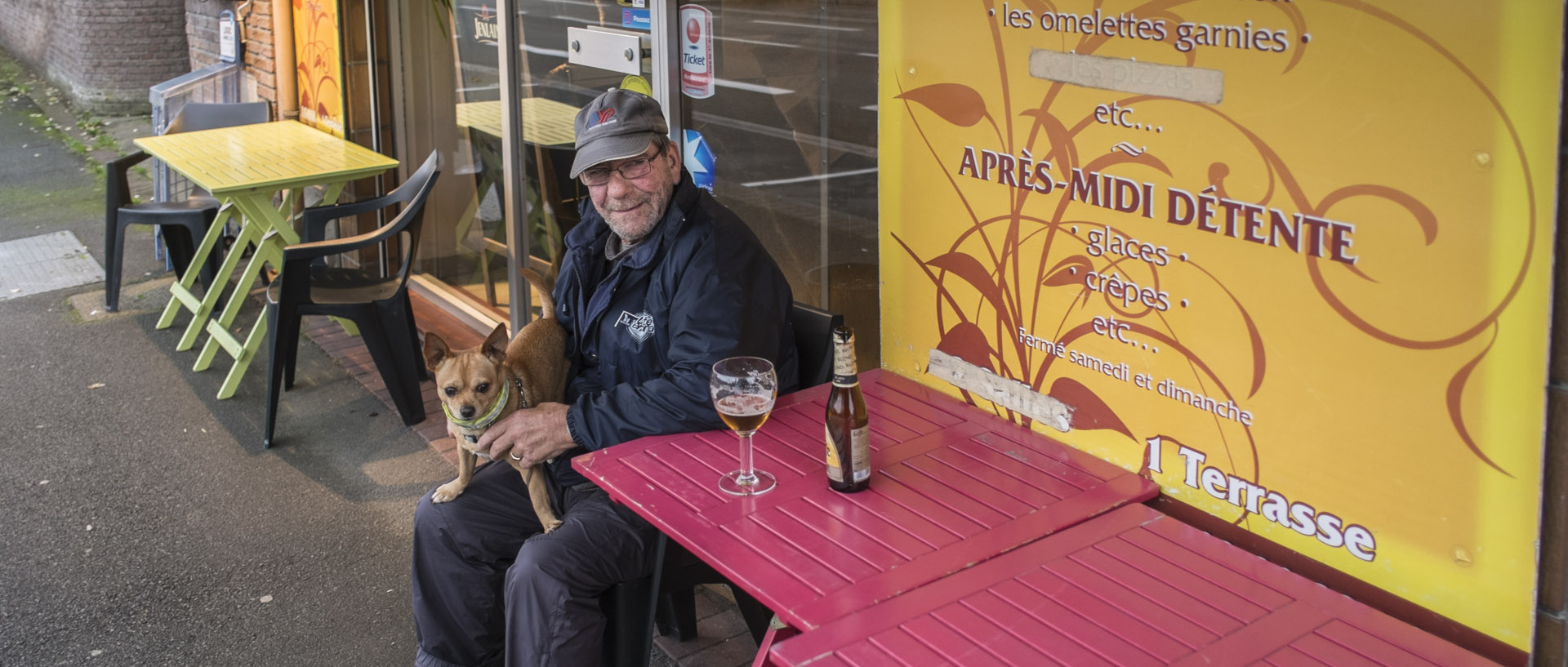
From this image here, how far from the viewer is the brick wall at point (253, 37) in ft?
25.6

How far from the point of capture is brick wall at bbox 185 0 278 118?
25.6 feet

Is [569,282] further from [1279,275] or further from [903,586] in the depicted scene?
[1279,275]

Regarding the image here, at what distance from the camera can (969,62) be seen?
9.90 feet

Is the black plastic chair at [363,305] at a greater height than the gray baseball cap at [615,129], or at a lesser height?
lesser

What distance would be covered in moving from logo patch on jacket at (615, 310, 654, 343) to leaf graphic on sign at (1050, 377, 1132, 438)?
3.42 feet

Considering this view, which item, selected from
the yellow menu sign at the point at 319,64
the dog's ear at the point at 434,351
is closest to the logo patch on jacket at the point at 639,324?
the dog's ear at the point at 434,351

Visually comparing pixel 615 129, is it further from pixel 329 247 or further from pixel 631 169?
pixel 329 247

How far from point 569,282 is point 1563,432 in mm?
2460

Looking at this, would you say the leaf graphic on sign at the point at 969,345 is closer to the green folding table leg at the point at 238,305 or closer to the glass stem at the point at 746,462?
the glass stem at the point at 746,462

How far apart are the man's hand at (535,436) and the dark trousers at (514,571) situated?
0.14m

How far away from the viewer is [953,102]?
10.2 ft

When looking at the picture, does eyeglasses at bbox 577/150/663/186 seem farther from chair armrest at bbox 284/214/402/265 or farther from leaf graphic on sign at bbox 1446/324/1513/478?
chair armrest at bbox 284/214/402/265

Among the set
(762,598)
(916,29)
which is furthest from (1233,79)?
(762,598)

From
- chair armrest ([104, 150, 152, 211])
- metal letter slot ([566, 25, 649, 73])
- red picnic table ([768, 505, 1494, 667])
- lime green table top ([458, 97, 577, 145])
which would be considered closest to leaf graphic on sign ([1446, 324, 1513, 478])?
red picnic table ([768, 505, 1494, 667])
